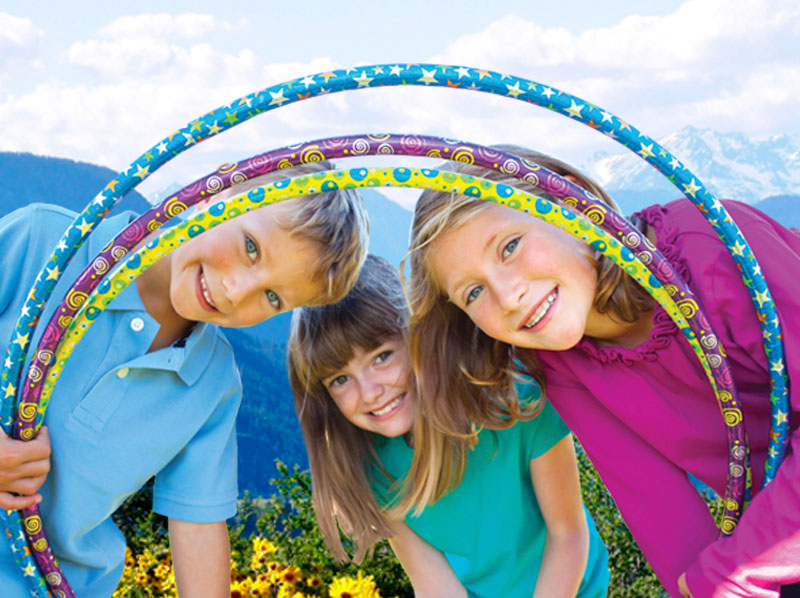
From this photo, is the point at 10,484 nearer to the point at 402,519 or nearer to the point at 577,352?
the point at 402,519

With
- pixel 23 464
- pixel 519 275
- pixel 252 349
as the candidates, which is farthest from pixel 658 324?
pixel 252 349

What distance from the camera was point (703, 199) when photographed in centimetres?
163

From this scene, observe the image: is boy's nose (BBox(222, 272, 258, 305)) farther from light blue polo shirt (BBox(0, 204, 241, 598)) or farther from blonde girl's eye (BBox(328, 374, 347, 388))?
blonde girl's eye (BBox(328, 374, 347, 388))

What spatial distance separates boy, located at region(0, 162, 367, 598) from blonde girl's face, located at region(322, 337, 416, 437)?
1.02ft

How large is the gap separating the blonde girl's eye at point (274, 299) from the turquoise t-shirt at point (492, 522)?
734 mm

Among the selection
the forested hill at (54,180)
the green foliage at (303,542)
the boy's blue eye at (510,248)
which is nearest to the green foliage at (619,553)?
the green foliage at (303,542)

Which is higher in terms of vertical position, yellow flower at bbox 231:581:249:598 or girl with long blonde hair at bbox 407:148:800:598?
girl with long blonde hair at bbox 407:148:800:598

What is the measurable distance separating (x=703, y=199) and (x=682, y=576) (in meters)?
0.94

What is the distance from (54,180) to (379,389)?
3.04m

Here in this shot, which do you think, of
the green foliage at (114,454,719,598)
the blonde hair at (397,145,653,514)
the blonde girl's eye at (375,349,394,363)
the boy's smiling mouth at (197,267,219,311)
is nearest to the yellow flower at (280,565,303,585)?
the green foliage at (114,454,719,598)

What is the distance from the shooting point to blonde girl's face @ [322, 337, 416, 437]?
90.6 inches

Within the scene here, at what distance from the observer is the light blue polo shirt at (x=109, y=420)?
200cm

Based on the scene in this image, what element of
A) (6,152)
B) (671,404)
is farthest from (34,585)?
(6,152)

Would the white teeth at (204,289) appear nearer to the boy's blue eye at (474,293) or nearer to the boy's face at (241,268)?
the boy's face at (241,268)
